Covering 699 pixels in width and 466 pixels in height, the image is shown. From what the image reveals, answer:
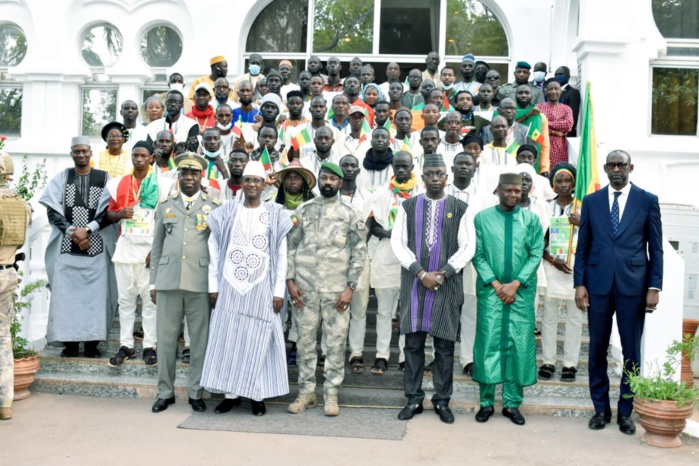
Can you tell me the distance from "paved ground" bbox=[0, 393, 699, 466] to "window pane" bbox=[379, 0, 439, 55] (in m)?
9.40

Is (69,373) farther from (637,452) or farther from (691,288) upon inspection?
(691,288)

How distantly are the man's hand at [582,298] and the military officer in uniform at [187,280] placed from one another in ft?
10.5

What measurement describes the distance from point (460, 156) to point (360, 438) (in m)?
2.77

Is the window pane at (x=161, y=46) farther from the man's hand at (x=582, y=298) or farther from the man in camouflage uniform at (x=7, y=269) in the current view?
the man's hand at (x=582, y=298)

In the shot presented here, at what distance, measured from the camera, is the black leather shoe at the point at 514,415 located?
6731mm

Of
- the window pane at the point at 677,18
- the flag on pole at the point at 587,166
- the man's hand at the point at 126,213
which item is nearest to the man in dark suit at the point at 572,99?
the window pane at the point at 677,18

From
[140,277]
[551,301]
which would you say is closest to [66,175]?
[140,277]

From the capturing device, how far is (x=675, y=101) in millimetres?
11828

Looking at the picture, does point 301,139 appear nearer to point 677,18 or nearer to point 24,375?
point 24,375

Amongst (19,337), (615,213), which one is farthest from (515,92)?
(19,337)

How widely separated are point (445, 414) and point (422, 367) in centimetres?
44

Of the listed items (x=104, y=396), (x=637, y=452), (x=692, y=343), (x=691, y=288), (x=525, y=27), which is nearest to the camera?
(x=637, y=452)

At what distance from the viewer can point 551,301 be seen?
7.47m

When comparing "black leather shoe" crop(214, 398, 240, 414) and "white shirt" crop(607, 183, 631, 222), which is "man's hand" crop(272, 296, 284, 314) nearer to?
"black leather shoe" crop(214, 398, 240, 414)
